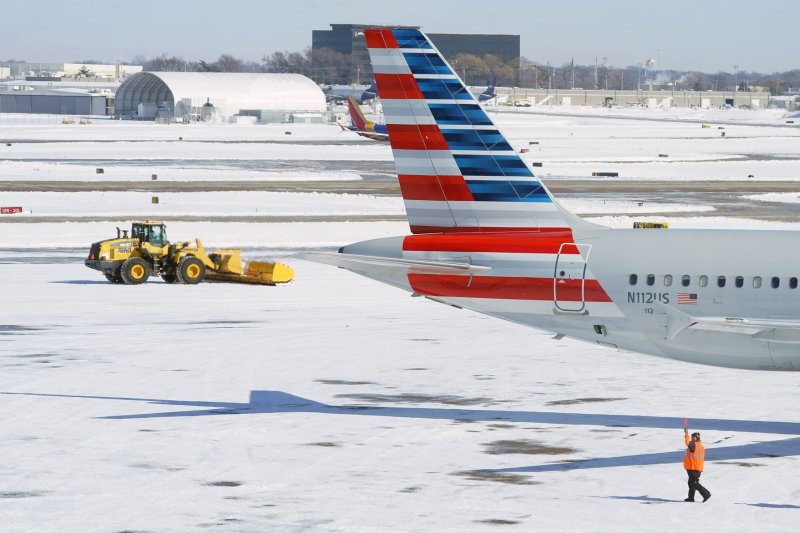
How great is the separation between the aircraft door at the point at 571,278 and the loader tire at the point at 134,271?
96.1ft

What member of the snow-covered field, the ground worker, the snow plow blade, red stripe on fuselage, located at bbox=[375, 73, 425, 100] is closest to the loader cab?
the snow plow blade

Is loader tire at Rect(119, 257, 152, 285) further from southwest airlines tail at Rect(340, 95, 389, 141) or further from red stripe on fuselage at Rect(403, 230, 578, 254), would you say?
southwest airlines tail at Rect(340, 95, 389, 141)

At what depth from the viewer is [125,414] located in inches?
1239

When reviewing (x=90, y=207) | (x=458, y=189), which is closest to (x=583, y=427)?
(x=458, y=189)

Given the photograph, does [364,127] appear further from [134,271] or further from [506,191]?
[506,191]

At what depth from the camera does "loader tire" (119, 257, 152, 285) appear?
5541 cm

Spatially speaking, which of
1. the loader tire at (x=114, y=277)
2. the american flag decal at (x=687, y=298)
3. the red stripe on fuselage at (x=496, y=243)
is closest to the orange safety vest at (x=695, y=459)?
the american flag decal at (x=687, y=298)

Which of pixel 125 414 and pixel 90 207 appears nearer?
pixel 125 414

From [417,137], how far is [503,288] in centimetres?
443

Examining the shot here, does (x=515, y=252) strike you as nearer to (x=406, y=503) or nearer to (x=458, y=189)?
(x=458, y=189)

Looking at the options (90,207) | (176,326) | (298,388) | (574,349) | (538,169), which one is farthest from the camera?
(538,169)

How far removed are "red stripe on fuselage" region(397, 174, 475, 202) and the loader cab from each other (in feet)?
87.5

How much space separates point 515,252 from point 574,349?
434 inches

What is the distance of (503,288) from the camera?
31031 millimetres
